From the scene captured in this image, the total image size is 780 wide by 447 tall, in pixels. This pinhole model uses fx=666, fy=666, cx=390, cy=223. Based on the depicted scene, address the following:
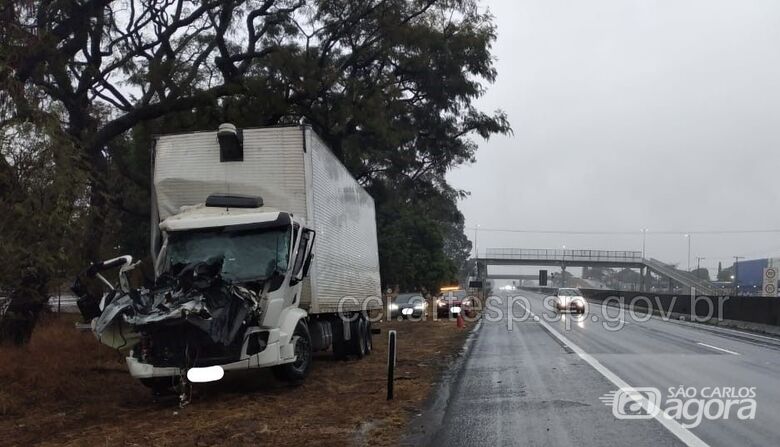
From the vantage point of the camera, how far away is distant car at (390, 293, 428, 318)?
31.0 meters

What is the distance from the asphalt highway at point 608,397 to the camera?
7.15 meters

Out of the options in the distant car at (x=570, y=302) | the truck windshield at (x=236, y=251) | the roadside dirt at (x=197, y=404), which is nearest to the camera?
the roadside dirt at (x=197, y=404)

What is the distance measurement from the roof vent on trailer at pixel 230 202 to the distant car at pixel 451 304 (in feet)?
71.6

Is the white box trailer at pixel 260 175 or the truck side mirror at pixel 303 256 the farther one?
the white box trailer at pixel 260 175

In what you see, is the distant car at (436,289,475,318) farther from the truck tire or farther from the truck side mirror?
the truck side mirror

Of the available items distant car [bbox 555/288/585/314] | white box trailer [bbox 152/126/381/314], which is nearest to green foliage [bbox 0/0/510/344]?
white box trailer [bbox 152/126/381/314]

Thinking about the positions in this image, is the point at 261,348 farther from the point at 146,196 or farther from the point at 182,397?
the point at 146,196

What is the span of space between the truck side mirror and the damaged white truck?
0.06ft

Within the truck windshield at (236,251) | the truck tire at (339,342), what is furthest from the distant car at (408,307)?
the truck windshield at (236,251)

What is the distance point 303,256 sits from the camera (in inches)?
419

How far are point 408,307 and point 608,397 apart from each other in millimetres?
21631

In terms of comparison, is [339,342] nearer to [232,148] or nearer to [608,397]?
[232,148]

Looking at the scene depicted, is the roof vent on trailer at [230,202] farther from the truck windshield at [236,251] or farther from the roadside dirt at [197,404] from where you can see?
the roadside dirt at [197,404]

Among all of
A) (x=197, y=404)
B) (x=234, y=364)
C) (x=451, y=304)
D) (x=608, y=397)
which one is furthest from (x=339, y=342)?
(x=451, y=304)
